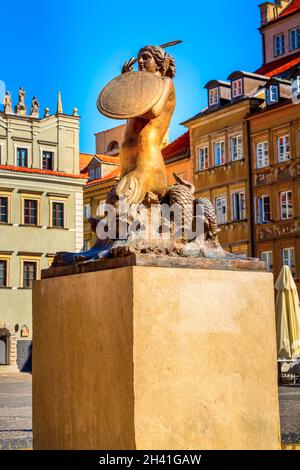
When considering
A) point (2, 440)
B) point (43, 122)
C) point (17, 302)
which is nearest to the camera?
point (2, 440)

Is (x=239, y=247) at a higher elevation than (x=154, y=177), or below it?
higher

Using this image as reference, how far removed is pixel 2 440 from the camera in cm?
920

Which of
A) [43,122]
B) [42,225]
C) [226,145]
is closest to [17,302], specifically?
[42,225]

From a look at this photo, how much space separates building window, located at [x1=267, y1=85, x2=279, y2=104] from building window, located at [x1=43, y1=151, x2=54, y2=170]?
11.3 metres

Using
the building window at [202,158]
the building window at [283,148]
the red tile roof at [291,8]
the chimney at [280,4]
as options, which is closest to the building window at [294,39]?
the red tile roof at [291,8]

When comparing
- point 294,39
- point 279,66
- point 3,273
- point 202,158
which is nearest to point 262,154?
point 202,158

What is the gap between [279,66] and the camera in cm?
4188

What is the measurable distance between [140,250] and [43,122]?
3840 cm

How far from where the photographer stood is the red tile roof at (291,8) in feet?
139

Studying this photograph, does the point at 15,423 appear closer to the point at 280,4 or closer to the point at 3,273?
the point at 3,273

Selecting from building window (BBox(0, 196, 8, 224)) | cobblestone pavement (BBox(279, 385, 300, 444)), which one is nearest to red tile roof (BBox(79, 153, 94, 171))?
building window (BBox(0, 196, 8, 224))

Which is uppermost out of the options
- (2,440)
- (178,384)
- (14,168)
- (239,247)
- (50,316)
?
(14,168)

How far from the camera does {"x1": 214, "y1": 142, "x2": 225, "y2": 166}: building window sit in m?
39.4

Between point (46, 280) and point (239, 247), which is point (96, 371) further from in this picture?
point (239, 247)
